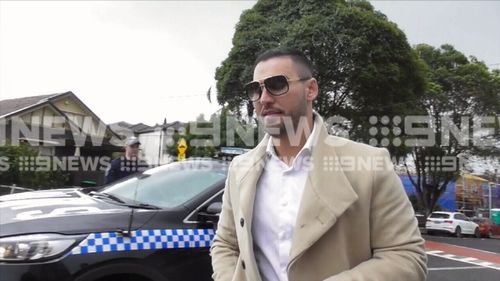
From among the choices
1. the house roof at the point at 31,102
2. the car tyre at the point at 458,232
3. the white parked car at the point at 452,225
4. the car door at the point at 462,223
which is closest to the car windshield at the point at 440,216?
the white parked car at the point at 452,225

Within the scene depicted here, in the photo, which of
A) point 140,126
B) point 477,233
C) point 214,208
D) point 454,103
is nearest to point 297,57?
point 214,208

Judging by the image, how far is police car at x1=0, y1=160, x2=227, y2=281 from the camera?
8.68 feet

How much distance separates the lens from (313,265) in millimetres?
1403

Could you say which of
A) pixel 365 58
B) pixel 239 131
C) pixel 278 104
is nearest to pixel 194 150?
pixel 239 131

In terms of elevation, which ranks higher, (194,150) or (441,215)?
(194,150)

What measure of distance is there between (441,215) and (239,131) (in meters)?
13.0

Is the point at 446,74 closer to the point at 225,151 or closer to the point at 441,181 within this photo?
the point at 441,181

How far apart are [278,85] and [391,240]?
63 centimetres

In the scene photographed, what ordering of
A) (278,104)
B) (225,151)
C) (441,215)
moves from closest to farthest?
(278,104)
(225,151)
(441,215)

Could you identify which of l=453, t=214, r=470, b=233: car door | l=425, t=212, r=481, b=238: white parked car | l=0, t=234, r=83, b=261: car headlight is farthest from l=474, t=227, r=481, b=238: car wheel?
l=0, t=234, r=83, b=261: car headlight

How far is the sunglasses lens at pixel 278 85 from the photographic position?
1.63 m

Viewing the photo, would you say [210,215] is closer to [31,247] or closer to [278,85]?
[31,247]

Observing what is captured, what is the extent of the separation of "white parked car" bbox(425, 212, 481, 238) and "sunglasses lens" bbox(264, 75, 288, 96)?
72.8 feet

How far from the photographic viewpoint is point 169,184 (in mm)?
3584
